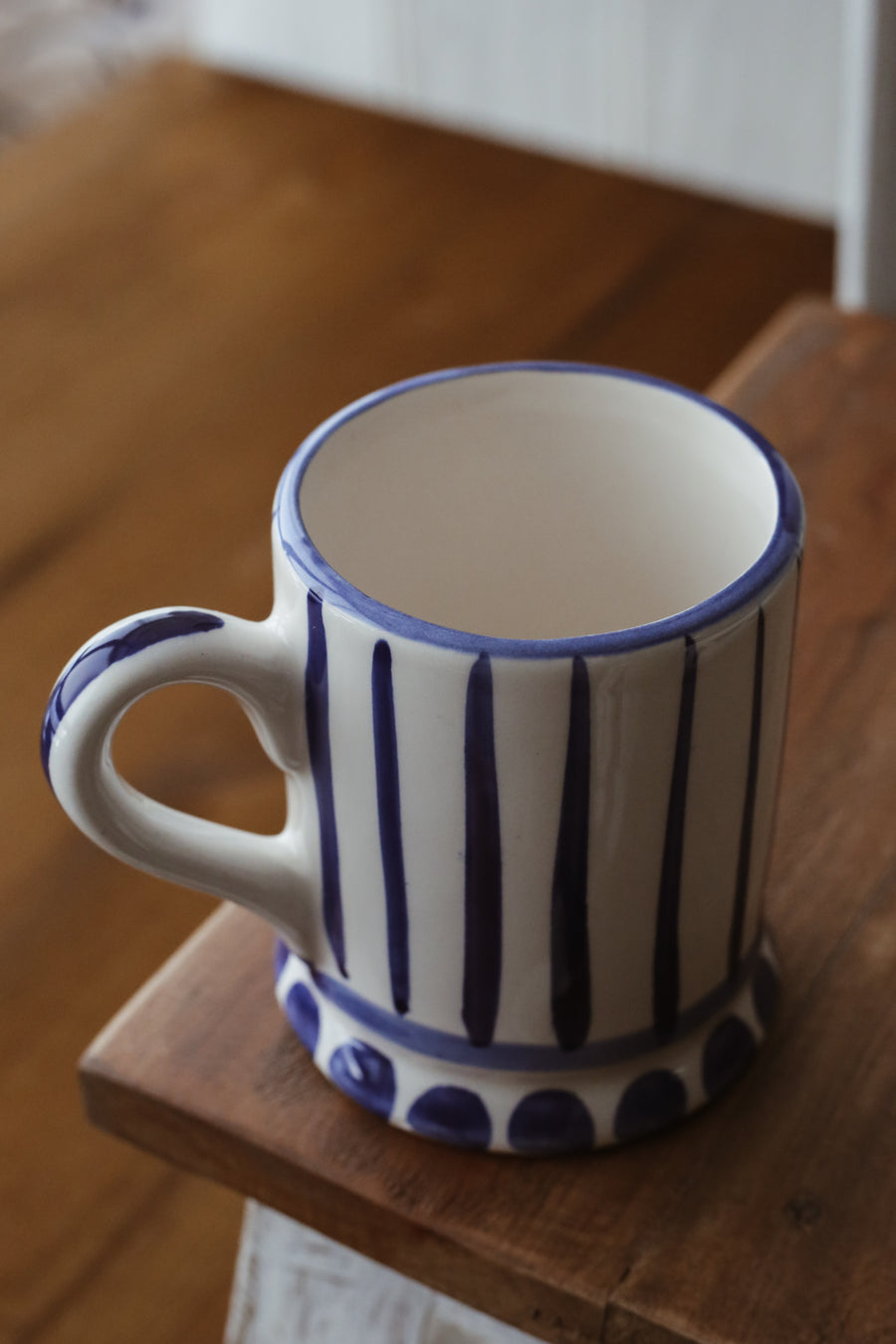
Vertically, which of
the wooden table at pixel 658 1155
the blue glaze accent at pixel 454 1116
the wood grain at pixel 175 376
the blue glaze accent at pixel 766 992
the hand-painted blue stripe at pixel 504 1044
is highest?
the hand-painted blue stripe at pixel 504 1044

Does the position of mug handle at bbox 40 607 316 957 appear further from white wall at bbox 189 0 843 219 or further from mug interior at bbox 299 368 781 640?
white wall at bbox 189 0 843 219

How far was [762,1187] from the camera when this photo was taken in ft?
1.14

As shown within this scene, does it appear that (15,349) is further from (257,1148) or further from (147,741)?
(257,1148)

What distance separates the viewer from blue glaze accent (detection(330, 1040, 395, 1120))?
36cm

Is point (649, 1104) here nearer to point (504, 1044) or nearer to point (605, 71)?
point (504, 1044)

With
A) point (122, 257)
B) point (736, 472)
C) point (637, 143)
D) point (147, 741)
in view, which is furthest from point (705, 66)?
point (736, 472)

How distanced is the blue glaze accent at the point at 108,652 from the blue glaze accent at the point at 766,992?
165mm

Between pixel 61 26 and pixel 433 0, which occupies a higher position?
pixel 433 0

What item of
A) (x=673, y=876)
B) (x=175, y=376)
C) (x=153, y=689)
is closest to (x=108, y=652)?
(x=153, y=689)

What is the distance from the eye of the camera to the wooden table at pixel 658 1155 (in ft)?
1.09

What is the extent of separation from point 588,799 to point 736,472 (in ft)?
0.28

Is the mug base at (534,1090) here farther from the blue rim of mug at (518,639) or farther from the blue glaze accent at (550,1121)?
the blue rim of mug at (518,639)

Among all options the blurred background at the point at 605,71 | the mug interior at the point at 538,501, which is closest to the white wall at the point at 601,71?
the blurred background at the point at 605,71

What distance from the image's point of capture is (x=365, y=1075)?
36 centimetres
